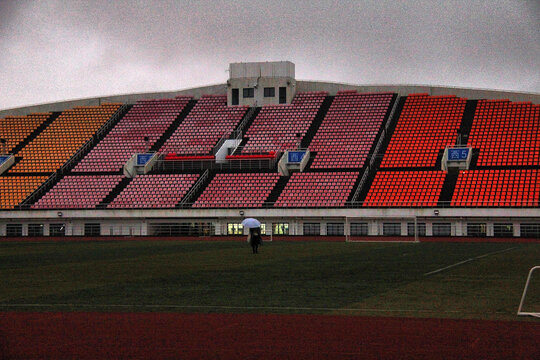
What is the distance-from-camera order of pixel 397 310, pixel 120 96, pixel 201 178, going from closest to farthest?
pixel 397 310
pixel 201 178
pixel 120 96

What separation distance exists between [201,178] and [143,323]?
59.8 m

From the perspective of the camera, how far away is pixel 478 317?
45.8ft

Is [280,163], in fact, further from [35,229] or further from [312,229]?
[35,229]

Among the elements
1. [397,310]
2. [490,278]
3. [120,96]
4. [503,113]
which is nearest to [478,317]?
[397,310]

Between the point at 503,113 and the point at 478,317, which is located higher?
the point at 503,113

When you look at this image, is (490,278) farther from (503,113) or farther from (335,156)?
(503,113)

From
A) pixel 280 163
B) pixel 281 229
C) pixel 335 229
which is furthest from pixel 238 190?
pixel 335 229

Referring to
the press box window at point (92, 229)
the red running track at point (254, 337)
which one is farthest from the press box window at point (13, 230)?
the red running track at point (254, 337)

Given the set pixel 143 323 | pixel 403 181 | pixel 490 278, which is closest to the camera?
pixel 143 323

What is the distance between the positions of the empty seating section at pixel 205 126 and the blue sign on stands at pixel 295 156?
29.7 feet

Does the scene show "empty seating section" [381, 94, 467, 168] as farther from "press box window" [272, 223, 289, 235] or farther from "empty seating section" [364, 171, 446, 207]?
"press box window" [272, 223, 289, 235]

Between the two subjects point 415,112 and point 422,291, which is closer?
point 422,291

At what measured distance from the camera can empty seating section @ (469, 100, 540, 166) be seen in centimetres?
6706

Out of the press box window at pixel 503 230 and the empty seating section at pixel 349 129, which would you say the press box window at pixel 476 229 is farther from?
the empty seating section at pixel 349 129
